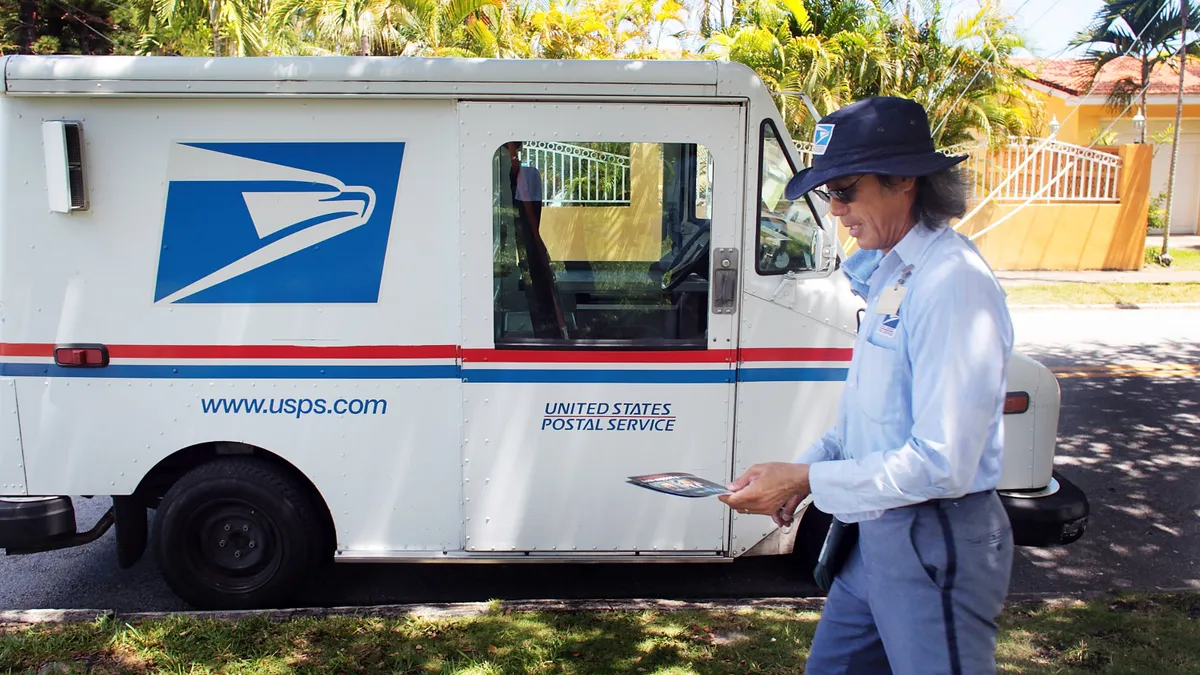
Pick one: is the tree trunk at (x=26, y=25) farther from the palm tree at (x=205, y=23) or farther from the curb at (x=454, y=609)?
the curb at (x=454, y=609)

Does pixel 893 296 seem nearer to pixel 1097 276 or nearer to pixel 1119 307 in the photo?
pixel 1119 307

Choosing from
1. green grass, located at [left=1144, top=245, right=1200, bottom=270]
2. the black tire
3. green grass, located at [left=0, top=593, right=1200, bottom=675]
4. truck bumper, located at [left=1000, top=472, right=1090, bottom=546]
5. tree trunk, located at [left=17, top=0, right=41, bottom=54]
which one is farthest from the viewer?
tree trunk, located at [left=17, top=0, right=41, bottom=54]

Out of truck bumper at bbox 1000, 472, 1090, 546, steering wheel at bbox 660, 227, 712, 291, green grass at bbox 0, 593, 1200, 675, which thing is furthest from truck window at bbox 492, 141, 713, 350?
truck bumper at bbox 1000, 472, 1090, 546

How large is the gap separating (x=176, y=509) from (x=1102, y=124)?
25.8 metres

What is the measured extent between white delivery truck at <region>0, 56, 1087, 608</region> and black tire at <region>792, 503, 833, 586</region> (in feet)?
0.97

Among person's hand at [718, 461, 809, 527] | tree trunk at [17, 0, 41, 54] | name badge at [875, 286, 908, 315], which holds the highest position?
tree trunk at [17, 0, 41, 54]

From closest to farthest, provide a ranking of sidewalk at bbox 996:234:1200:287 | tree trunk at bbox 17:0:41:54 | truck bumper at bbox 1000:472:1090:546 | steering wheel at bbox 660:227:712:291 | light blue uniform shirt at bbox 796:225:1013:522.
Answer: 1. light blue uniform shirt at bbox 796:225:1013:522
2. steering wheel at bbox 660:227:712:291
3. truck bumper at bbox 1000:472:1090:546
4. sidewalk at bbox 996:234:1200:287
5. tree trunk at bbox 17:0:41:54

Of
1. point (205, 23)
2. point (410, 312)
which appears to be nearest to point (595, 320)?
point (410, 312)

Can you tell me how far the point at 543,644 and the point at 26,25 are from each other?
22.2 m

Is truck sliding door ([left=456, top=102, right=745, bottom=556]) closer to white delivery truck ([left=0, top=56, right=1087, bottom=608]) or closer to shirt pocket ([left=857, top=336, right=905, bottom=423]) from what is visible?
white delivery truck ([left=0, top=56, right=1087, bottom=608])

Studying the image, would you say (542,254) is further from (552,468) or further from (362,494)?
(362,494)

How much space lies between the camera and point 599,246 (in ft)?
13.4

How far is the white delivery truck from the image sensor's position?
375 cm

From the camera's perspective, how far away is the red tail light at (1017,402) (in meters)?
3.95
